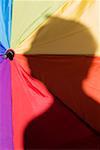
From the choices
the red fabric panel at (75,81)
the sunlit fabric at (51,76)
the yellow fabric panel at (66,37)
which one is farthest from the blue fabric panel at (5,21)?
the red fabric panel at (75,81)

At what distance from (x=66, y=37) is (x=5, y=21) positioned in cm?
44

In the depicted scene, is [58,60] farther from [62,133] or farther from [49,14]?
[62,133]

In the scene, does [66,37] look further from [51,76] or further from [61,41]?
[51,76]

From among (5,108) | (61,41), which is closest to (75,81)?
(61,41)

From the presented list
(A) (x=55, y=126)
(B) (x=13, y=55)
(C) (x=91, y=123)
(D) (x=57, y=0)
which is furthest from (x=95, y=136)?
(D) (x=57, y=0)

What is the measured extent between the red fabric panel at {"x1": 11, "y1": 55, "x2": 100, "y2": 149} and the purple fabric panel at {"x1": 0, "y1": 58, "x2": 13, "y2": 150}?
0.10 m

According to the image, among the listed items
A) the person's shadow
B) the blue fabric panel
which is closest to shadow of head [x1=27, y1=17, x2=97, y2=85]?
the person's shadow

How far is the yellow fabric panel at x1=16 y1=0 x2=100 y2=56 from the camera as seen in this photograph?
2461 millimetres

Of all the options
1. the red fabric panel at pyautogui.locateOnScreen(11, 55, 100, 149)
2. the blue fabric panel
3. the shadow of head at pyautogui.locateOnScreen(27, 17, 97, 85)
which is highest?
the blue fabric panel

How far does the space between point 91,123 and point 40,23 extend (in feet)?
2.37

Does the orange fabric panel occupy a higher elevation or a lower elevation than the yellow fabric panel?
lower

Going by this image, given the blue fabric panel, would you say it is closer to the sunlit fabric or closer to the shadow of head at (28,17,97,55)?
the sunlit fabric

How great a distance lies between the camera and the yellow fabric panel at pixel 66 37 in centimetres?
246

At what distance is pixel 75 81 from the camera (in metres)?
2.42
